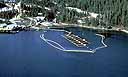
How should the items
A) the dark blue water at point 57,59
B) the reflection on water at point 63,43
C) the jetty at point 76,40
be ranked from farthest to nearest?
the jetty at point 76,40 → the reflection on water at point 63,43 → the dark blue water at point 57,59

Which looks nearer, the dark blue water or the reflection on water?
the dark blue water

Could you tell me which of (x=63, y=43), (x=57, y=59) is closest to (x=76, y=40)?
(x=63, y=43)

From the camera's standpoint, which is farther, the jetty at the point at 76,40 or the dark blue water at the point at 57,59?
the jetty at the point at 76,40

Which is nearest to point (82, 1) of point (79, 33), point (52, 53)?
point (79, 33)

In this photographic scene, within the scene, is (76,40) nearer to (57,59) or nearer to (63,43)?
(63,43)

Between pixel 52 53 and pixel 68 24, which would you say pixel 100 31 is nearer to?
pixel 68 24

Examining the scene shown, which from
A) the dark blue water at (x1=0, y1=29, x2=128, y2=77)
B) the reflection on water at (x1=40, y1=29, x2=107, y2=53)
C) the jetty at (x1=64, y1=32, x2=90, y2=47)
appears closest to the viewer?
the dark blue water at (x1=0, y1=29, x2=128, y2=77)
